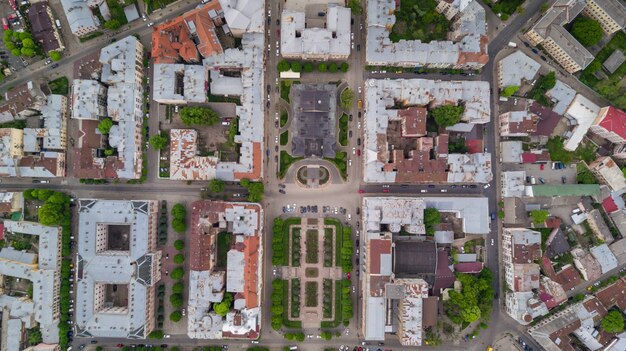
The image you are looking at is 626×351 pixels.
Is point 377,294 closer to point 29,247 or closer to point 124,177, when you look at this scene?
point 124,177

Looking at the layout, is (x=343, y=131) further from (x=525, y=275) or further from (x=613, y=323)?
(x=613, y=323)

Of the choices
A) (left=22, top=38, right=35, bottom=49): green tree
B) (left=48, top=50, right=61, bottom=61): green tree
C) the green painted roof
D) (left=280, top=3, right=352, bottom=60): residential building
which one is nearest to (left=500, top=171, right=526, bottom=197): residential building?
the green painted roof

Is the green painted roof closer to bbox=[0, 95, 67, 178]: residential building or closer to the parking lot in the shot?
the parking lot

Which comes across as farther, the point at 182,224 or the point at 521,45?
the point at 521,45

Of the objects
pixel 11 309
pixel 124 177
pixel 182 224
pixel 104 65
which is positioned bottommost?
pixel 11 309

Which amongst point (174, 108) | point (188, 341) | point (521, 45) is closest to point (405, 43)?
point (521, 45)

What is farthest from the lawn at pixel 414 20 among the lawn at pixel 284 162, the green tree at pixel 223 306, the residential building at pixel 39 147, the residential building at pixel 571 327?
the residential building at pixel 39 147
